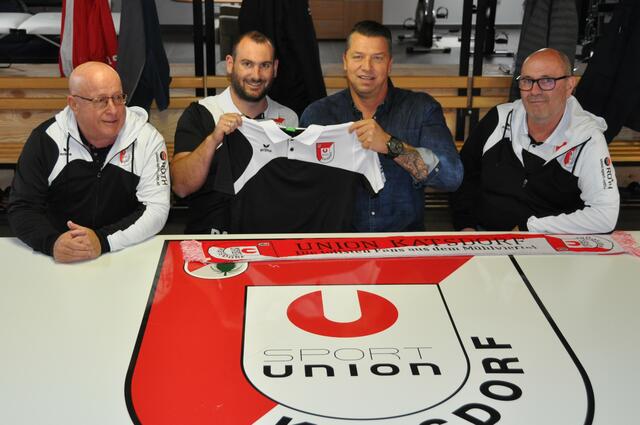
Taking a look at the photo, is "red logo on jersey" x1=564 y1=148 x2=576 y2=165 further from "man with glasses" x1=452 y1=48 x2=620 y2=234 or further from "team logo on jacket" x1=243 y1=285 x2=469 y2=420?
"team logo on jacket" x1=243 y1=285 x2=469 y2=420

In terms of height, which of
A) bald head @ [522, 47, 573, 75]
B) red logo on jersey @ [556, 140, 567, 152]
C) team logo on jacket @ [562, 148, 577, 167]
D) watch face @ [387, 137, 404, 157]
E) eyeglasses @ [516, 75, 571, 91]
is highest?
bald head @ [522, 47, 573, 75]

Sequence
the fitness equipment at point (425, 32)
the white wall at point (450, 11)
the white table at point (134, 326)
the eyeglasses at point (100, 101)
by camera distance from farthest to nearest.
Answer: the white wall at point (450, 11), the fitness equipment at point (425, 32), the eyeglasses at point (100, 101), the white table at point (134, 326)

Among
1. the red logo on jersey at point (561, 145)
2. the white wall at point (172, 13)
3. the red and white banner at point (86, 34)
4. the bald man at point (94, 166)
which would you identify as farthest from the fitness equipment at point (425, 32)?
the bald man at point (94, 166)

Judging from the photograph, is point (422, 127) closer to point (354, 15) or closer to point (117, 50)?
point (117, 50)

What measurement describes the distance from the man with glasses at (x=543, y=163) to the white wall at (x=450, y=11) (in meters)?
7.65

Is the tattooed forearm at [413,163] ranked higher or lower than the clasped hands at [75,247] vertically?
higher

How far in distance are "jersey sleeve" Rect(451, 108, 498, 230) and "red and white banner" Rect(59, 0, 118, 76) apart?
2182mm

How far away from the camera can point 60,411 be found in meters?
1.74

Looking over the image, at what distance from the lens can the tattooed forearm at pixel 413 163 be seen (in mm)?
2922

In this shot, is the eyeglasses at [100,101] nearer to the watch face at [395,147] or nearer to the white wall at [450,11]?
the watch face at [395,147]

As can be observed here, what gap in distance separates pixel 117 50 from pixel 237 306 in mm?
2558

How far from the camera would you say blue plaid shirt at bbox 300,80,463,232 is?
3160mm

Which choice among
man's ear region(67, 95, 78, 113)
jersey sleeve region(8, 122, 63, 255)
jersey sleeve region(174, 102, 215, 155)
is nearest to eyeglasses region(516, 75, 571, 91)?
jersey sleeve region(174, 102, 215, 155)

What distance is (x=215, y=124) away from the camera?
322 centimetres
